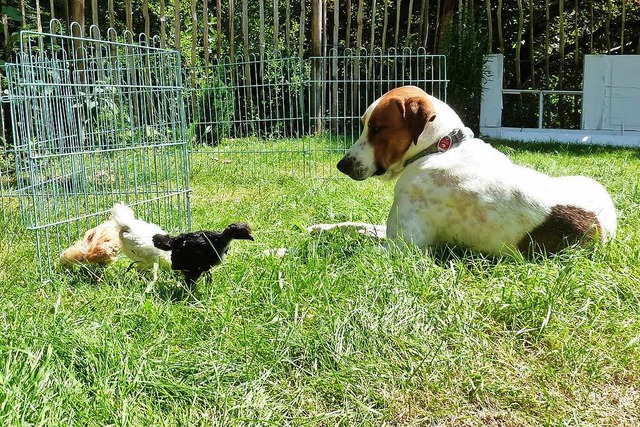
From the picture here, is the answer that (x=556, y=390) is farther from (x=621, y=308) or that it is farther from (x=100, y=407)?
(x=100, y=407)

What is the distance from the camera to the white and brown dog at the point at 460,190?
295cm

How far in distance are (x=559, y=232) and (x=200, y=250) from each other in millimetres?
1652

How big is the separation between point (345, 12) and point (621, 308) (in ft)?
27.0

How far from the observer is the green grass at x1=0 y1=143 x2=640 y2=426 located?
73.1 inches

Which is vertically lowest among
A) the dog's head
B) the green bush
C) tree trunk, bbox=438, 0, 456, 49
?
the dog's head

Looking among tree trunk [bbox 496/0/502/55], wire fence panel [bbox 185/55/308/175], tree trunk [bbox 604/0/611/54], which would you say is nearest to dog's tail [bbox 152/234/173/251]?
wire fence panel [bbox 185/55/308/175]

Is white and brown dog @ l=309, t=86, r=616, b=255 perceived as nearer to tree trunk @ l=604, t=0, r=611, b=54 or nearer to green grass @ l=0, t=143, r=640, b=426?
green grass @ l=0, t=143, r=640, b=426

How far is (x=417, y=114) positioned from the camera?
10.5 feet

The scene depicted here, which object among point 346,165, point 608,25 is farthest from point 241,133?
point 608,25

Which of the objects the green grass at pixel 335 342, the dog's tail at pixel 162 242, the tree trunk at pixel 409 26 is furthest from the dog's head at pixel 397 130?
the tree trunk at pixel 409 26

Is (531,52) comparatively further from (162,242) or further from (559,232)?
(162,242)

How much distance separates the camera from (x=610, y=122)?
369 inches

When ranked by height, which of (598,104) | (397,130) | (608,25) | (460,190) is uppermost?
(608,25)

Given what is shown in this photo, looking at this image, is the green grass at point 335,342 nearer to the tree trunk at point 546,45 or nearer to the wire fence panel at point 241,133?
the wire fence panel at point 241,133
